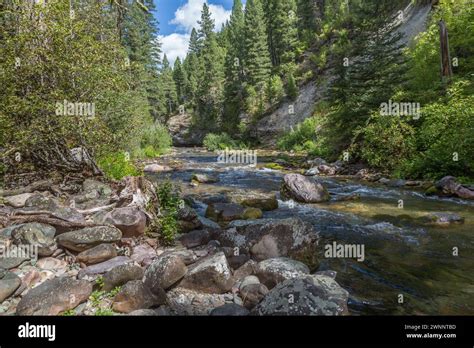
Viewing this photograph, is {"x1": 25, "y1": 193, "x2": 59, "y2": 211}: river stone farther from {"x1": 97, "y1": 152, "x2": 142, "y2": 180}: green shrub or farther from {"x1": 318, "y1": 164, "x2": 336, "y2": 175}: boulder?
{"x1": 318, "y1": 164, "x2": 336, "y2": 175}: boulder

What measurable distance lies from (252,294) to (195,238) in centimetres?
292

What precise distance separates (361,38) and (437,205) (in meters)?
15.1

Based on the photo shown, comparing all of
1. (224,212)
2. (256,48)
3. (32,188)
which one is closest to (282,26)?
(256,48)

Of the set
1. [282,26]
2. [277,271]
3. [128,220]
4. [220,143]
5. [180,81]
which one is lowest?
[277,271]

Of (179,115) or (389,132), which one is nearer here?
(389,132)

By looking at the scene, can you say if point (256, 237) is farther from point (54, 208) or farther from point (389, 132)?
point (389, 132)

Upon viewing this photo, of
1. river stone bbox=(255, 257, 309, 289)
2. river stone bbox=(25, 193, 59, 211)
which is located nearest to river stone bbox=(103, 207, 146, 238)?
river stone bbox=(25, 193, 59, 211)

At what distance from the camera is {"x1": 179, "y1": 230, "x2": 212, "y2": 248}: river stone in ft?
25.0

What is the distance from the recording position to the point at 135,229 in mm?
7156

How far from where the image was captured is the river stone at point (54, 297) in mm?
4401

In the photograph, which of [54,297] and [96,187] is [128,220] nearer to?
[96,187]

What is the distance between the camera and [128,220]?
23.2 feet
